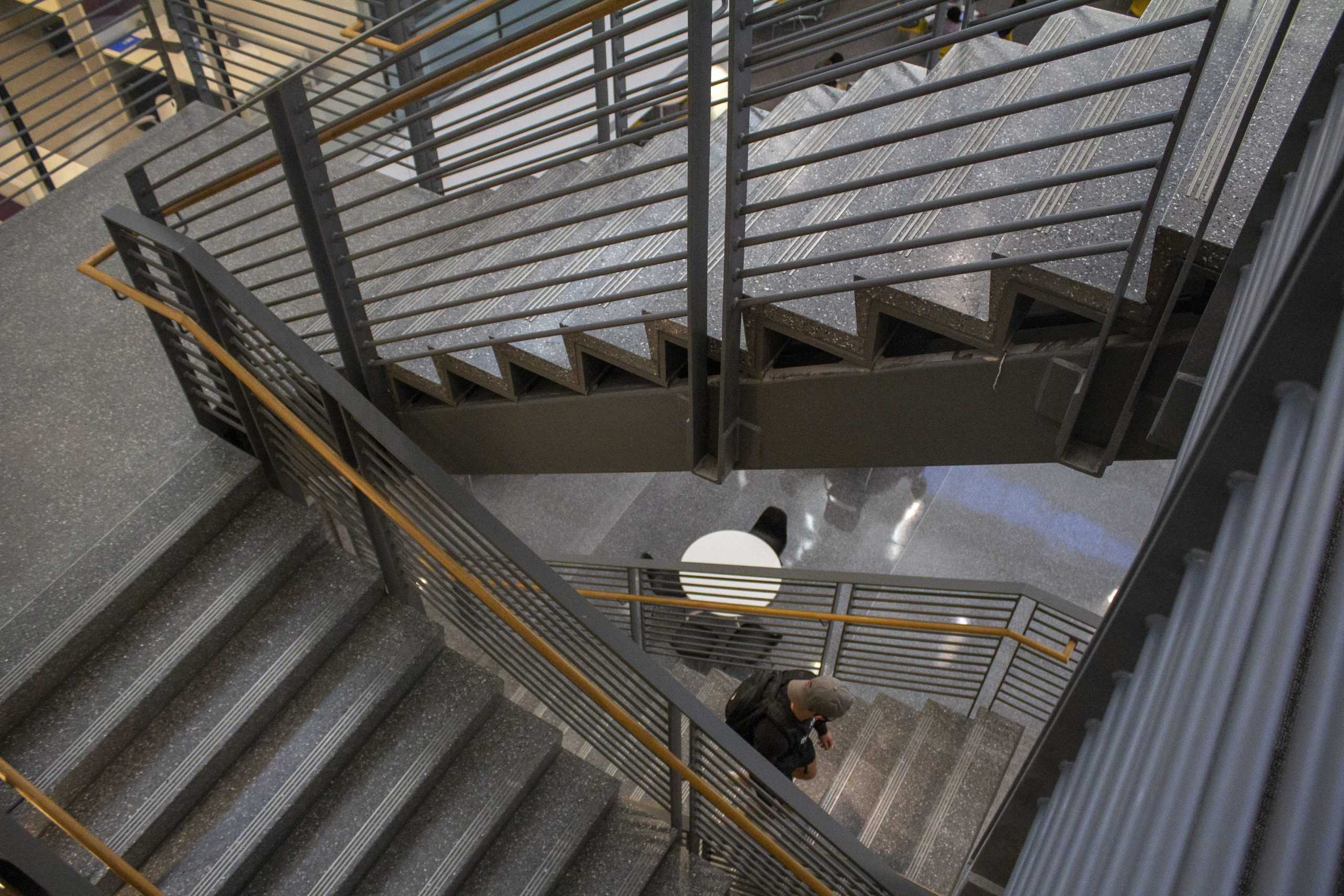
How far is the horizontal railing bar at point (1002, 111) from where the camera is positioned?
1.62 m

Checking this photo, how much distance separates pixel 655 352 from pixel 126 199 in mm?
3040

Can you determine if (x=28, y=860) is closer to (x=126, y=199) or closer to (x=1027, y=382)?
(x=1027, y=382)

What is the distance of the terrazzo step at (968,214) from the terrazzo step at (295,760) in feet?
5.25

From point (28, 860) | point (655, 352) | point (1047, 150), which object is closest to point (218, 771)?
point (28, 860)

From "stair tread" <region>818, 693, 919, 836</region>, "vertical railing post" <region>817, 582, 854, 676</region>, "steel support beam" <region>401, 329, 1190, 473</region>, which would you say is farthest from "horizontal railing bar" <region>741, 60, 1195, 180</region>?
"stair tread" <region>818, 693, 919, 836</region>

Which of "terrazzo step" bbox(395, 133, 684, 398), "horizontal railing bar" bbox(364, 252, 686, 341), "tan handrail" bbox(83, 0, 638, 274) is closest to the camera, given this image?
"tan handrail" bbox(83, 0, 638, 274)

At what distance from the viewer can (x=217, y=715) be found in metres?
2.52

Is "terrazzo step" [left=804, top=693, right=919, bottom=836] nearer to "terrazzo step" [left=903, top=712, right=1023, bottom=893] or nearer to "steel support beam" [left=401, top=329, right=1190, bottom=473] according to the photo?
"terrazzo step" [left=903, top=712, right=1023, bottom=893]

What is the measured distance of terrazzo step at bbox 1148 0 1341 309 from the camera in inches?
69.9

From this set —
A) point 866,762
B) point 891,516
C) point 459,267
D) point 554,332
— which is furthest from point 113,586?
point 891,516

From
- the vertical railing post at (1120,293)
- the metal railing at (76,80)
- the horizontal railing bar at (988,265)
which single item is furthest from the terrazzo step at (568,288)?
the metal railing at (76,80)

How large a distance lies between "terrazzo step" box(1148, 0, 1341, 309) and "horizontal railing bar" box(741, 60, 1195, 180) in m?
0.21

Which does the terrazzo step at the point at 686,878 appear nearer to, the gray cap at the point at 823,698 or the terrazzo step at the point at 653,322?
the gray cap at the point at 823,698

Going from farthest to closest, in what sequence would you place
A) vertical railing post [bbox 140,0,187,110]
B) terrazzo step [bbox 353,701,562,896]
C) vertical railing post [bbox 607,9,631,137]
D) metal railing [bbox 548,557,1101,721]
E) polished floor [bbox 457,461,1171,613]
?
1. polished floor [bbox 457,461,1171,613]
2. vertical railing post [bbox 140,0,187,110]
3. metal railing [bbox 548,557,1101,721]
4. vertical railing post [bbox 607,9,631,137]
5. terrazzo step [bbox 353,701,562,896]
